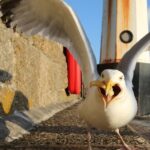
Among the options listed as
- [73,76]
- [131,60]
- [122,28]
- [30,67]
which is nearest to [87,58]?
[131,60]

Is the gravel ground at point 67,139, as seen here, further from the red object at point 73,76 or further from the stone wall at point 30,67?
the red object at point 73,76

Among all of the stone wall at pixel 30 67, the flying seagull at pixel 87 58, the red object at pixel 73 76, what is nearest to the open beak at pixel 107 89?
the flying seagull at pixel 87 58

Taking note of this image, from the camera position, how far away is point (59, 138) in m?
4.41

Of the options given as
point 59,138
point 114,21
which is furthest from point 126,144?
point 114,21

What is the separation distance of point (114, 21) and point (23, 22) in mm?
3949

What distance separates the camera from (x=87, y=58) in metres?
4.31

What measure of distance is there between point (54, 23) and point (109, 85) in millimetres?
1450

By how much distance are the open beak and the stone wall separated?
4.70 ft

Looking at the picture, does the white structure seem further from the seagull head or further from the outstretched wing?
the seagull head

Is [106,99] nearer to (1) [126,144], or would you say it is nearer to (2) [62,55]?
(1) [126,144]

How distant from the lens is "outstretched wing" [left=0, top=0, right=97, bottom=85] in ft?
14.2

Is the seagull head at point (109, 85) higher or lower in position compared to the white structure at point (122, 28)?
lower

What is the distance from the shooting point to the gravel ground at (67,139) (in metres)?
3.96

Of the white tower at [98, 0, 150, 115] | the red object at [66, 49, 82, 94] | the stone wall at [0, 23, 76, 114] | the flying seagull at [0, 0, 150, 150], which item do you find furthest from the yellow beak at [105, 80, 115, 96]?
the red object at [66, 49, 82, 94]
